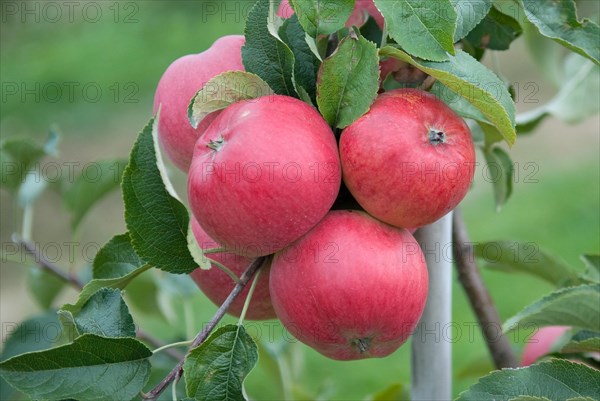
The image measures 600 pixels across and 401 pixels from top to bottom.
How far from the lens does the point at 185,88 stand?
614 millimetres

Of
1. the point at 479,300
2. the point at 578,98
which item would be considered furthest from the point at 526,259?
the point at 578,98

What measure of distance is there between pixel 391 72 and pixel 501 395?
250mm

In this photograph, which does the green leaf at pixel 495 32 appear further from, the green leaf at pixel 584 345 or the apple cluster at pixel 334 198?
the green leaf at pixel 584 345

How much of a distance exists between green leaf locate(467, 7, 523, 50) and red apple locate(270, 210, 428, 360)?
0.22 m

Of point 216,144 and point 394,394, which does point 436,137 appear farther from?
point 394,394

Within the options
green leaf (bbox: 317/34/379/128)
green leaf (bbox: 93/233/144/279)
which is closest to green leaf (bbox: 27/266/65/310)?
green leaf (bbox: 93/233/144/279)

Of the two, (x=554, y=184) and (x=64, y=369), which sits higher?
(x=64, y=369)

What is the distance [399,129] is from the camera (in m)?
0.54

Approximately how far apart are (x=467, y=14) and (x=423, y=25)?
0.05 m

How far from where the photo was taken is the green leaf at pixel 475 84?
53cm

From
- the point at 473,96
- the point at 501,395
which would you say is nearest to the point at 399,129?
the point at 473,96

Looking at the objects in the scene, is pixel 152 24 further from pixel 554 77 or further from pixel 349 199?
pixel 349 199

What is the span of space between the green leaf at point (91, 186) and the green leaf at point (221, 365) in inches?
18.2

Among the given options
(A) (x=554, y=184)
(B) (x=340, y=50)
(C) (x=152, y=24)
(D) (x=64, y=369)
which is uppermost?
(B) (x=340, y=50)
